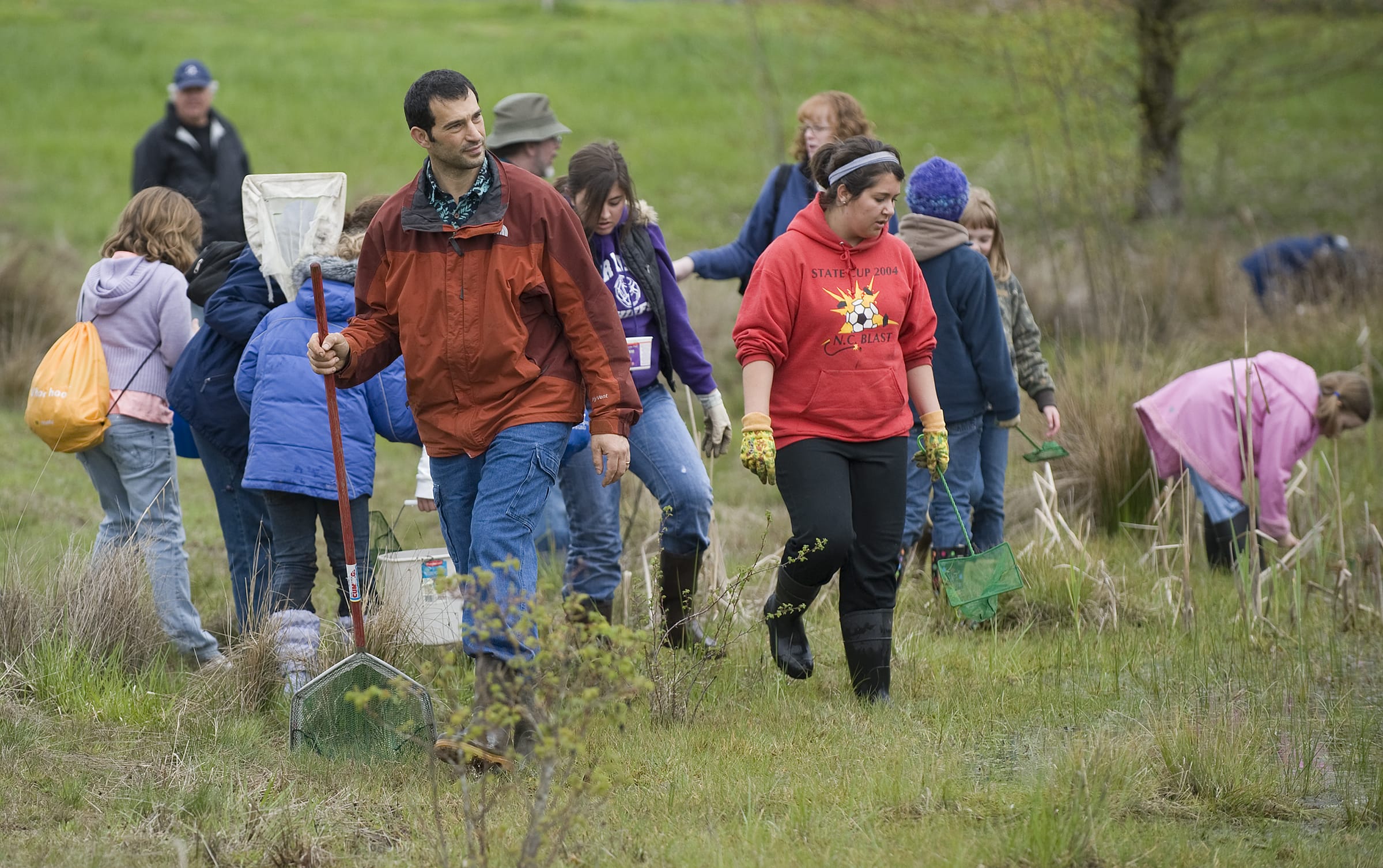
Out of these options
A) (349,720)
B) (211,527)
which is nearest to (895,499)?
(349,720)

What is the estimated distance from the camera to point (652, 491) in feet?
17.3

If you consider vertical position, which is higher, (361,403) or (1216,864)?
(361,403)

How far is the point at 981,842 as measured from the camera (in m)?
3.60

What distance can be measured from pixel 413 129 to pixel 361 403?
1.34 meters

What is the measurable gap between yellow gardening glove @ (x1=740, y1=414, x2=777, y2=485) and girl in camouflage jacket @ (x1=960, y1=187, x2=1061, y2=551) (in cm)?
188

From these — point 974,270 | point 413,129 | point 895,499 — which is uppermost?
point 413,129

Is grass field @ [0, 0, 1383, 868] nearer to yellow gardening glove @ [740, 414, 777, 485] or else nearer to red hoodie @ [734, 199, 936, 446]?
yellow gardening glove @ [740, 414, 777, 485]

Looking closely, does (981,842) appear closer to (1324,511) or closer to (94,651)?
(94,651)

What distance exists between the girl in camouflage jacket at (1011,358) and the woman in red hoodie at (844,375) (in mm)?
1371

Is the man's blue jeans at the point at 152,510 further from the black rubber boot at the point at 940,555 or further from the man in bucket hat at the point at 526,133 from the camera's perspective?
the black rubber boot at the point at 940,555

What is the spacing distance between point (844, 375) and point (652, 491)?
3.27ft

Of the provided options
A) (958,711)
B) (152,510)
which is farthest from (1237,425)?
(152,510)

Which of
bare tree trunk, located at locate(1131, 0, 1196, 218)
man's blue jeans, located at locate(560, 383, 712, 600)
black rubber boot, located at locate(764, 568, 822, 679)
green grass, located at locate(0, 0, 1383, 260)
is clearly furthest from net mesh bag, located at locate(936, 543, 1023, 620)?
bare tree trunk, located at locate(1131, 0, 1196, 218)

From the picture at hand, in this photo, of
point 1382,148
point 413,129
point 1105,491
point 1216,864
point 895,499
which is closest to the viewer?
point 1216,864
